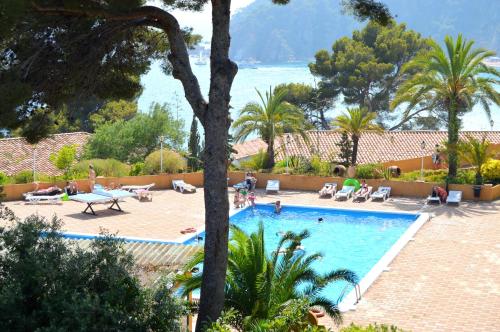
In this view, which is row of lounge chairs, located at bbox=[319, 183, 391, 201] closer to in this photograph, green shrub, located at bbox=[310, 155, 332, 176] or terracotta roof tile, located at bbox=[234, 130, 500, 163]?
green shrub, located at bbox=[310, 155, 332, 176]

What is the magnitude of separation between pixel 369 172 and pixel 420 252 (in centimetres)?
806

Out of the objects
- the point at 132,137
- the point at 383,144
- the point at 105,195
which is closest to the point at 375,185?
the point at 105,195

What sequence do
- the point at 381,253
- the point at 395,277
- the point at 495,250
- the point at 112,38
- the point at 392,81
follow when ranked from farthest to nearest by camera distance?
the point at 392,81, the point at 381,253, the point at 495,250, the point at 395,277, the point at 112,38

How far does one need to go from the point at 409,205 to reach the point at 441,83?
4.31 metres

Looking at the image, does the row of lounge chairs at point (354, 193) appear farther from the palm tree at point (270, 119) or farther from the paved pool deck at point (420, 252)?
the palm tree at point (270, 119)

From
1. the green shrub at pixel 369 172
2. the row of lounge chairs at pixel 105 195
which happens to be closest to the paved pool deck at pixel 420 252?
the row of lounge chairs at pixel 105 195

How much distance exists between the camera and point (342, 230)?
19.3 metres

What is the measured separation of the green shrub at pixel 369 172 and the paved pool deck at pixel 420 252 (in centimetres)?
163

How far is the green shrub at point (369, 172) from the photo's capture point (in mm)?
23484

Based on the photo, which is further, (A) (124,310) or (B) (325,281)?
(B) (325,281)

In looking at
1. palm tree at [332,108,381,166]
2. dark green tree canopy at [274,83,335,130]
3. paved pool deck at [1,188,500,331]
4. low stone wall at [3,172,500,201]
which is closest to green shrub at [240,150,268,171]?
low stone wall at [3,172,500,201]

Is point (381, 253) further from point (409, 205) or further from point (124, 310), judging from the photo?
point (124, 310)

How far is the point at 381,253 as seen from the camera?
17.2m

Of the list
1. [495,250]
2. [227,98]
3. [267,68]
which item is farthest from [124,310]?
[267,68]
